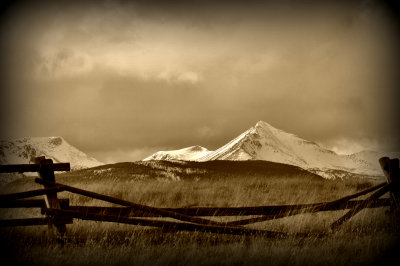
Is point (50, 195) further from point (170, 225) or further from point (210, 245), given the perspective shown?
point (210, 245)

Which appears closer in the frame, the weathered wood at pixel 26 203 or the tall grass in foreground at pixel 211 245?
the tall grass in foreground at pixel 211 245

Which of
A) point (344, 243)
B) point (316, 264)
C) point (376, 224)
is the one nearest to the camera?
point (316, 264)

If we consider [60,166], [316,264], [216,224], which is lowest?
[316,264]

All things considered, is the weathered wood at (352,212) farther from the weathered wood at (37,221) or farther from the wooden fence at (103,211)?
the weathered wood at (37,221)

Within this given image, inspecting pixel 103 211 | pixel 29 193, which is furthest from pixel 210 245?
pixel 29 193

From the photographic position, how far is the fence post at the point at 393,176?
27.9 ft

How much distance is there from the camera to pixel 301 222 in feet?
27.0

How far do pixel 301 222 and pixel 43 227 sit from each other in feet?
17.4

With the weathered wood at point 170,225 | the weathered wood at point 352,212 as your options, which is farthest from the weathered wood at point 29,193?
the weathered wood at point 352,212

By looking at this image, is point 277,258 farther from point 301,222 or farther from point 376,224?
point 376,224

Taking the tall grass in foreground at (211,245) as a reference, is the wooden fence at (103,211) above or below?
above

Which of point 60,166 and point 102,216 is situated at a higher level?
point 60,166

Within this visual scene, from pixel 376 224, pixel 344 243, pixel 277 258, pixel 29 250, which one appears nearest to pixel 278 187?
pixel 376 224

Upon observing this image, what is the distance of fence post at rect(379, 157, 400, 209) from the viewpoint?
852 centimetres
